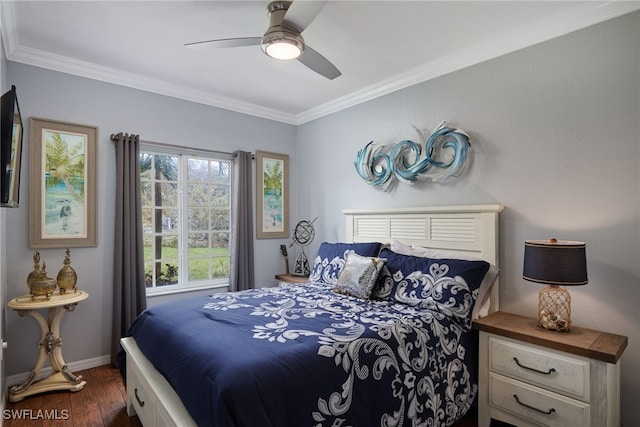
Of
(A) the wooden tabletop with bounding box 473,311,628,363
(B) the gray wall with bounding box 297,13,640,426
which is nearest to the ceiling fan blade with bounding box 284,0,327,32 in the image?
(B) the gray wall with bounding box 297,13,640,426

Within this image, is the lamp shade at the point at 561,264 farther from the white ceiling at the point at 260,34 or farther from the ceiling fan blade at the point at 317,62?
the ceiling fan blade at the point at 317,62

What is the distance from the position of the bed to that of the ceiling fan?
62.1 inches

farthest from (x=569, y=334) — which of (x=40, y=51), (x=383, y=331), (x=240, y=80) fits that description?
(x=40, y=51)

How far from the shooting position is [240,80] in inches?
130

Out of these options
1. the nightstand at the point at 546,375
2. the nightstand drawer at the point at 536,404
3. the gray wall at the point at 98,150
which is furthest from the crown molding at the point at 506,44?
the nightstand drawer at the point at 536,404

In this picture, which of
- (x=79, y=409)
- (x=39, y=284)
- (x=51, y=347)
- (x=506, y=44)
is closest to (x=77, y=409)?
(x=79, y=409)

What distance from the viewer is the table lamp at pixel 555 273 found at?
6.26 ft

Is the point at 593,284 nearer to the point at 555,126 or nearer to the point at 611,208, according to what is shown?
the point at 611,208

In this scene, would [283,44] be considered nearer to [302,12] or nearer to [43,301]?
[302,12]

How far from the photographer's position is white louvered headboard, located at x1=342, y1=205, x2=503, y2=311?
255cm

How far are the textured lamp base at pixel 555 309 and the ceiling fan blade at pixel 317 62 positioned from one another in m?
1.99

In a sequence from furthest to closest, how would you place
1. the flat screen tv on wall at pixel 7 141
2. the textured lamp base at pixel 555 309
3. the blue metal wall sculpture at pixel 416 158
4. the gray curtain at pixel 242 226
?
the gray curtain at pixel 242 226 < the blue metal wall sculpture at pixel 416 158 < the textured lamp base at pixel 555 309 < the flat screen tv on wall at pixel 7 141

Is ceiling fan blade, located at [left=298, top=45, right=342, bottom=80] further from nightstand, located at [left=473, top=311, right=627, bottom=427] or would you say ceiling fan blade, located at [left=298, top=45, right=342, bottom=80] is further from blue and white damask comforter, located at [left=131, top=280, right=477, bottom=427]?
nightstand, located at [left=473, top=311, right=627, bottom=427]

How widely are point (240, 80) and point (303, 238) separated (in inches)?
75.1
